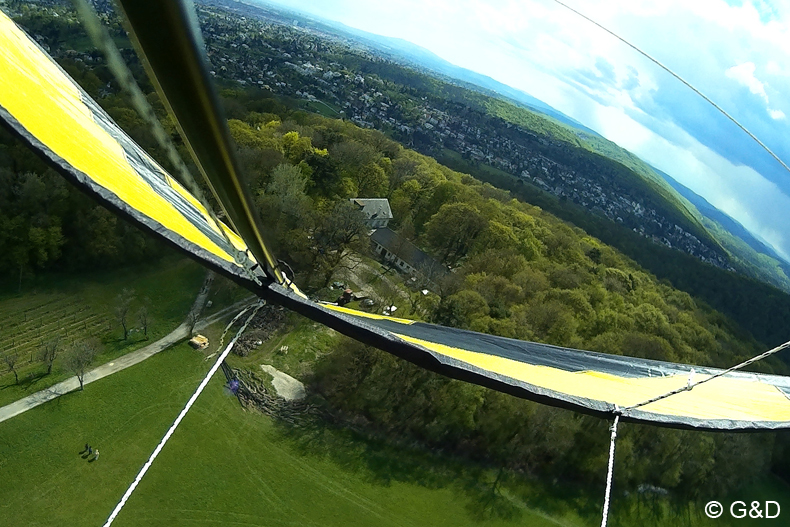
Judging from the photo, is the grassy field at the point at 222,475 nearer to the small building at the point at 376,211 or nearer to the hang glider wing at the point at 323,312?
the hang glider wing at the point at 323,312

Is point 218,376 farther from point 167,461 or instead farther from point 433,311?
point 433,311

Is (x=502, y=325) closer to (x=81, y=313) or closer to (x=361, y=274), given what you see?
(x=361, y=274)

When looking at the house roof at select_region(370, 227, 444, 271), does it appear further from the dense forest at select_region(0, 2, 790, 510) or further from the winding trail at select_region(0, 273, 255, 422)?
the winding trail at select_region(0, 273, 255, 422)

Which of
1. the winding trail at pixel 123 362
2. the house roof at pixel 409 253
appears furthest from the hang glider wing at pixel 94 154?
the house roof at pixel 409 253

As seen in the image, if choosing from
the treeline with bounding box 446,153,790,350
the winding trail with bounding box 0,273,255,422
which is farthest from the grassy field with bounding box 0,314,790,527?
the treeline with bounding box 446,153,790,350

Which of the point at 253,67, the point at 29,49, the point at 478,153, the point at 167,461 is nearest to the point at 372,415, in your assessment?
the point at 167,461

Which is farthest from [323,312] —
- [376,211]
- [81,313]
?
[376,211]

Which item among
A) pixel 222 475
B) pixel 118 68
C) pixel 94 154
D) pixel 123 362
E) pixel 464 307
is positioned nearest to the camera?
pixel 118 68
